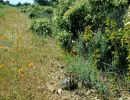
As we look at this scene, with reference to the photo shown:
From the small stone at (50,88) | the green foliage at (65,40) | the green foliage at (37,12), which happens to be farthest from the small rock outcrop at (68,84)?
the green foliage at (37,12)

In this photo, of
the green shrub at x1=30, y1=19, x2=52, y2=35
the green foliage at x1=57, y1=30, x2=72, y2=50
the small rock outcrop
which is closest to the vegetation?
the green foliage at x1=57, y1=30, x2=72, y2=50

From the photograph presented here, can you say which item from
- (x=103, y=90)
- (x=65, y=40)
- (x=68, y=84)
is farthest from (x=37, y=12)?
(x=103, y=90)

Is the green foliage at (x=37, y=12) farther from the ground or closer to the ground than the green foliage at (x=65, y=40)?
farther from the ground

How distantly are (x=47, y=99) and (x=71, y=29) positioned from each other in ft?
16.3

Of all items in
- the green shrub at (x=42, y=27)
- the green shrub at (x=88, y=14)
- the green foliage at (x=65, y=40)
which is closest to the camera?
the green foliage at (x=65, y=40)

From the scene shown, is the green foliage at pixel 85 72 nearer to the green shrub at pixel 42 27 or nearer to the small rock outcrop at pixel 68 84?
the small rock outcrop at pixel 68 84

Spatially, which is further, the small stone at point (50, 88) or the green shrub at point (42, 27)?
the green shrub at point (42, 27)

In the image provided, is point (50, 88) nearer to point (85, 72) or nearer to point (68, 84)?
point (68, 84)

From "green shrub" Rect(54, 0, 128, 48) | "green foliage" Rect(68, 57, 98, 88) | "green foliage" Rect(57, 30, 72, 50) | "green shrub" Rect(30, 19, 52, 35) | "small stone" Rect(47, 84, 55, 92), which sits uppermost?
"green shrub" Rect(54, 0, 128, 48)

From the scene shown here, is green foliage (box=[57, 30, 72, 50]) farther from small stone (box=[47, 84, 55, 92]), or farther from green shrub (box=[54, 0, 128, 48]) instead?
small stone (box=[47, 84, 55, 92])

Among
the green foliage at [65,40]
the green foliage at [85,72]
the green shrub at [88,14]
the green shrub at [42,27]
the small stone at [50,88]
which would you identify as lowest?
the small stone at [50,88]

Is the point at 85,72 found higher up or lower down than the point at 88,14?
lower down

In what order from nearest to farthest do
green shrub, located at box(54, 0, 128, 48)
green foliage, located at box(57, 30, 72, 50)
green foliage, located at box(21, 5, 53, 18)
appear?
green foliage, located at box(57, 30, 72, 50)
green shrub, located at box(54, 0, 128, 48)
green foliage, located at box(21, 5, 53, 18)

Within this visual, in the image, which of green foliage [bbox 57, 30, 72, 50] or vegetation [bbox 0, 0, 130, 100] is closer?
vegetation [bbox 0, 0, 130, 100]
